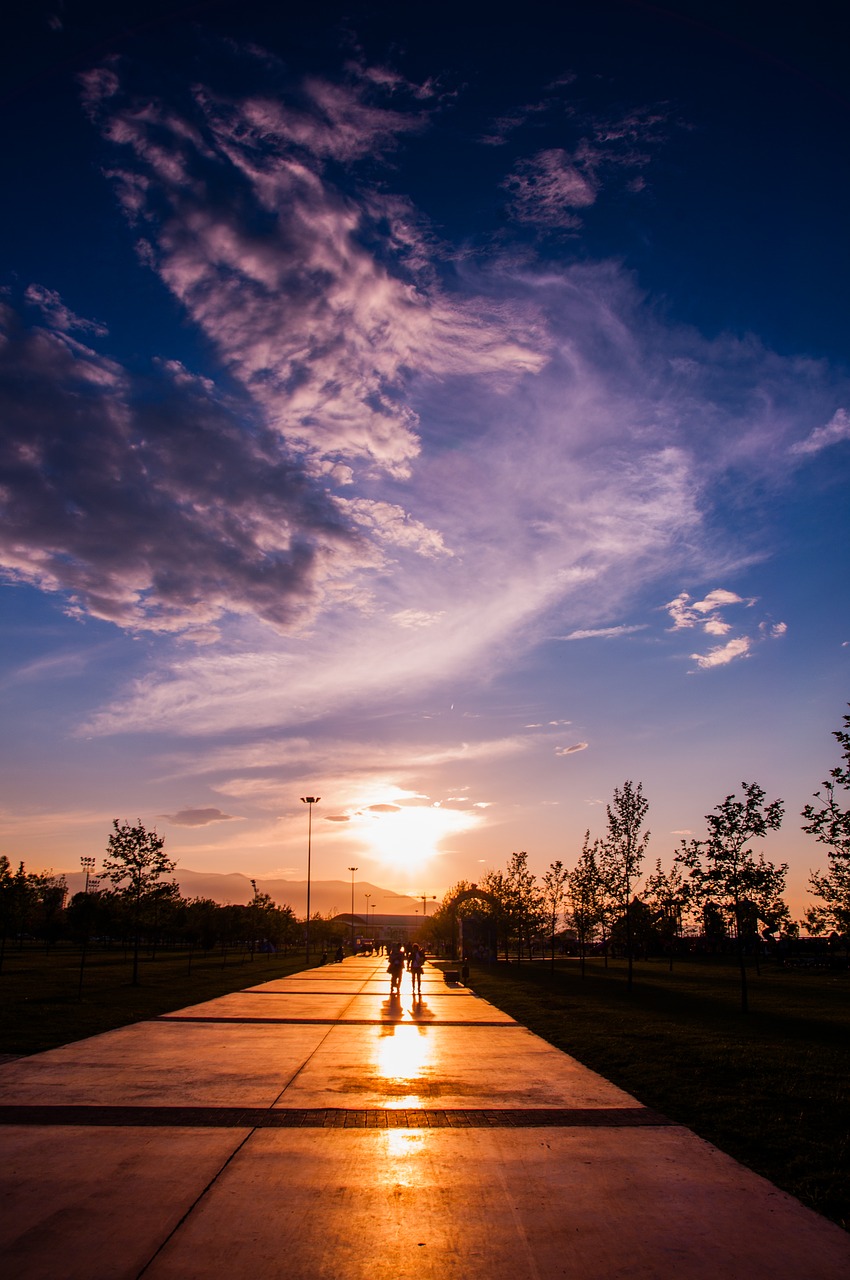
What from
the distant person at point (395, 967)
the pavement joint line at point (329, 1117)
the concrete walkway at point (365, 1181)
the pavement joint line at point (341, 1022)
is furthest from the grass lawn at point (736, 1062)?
the distant person at point (395, 967)

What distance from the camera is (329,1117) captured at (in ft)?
27.4

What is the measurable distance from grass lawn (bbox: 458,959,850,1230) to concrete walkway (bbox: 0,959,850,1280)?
0.51 m

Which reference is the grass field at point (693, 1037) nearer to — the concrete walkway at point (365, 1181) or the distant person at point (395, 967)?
the concrete walkway at point (365, 1181)

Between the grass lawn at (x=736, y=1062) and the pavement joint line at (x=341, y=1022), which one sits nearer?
the grass lawn at (x=736, y=1062)

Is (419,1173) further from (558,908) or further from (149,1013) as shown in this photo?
(558,908)

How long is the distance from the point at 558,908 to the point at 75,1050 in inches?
1525

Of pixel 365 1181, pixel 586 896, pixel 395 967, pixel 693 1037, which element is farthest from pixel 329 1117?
pixel 586 896

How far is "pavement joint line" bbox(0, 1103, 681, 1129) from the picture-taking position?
26.2ft

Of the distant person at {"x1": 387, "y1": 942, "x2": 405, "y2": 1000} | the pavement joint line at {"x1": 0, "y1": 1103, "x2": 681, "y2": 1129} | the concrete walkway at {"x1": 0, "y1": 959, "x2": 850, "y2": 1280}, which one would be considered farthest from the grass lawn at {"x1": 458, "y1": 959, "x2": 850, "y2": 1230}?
the distant person at {"x1": 387, "y1": 942, "x2": 405, "y2": 1000}

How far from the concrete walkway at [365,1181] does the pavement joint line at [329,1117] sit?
1.6 inches

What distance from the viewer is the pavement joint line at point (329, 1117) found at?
26.2 feet

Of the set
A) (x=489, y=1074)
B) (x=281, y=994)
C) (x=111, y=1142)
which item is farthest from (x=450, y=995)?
(x=111, y=1142)

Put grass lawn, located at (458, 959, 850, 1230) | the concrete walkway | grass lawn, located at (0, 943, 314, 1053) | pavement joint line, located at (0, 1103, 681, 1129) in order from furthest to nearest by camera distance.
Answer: grass lawn, located at (0, 943, 314, 1053) → pavement joint line, located at (0, 1103, 681, 1129) → grass lawn, located at (458, 959, 850, 1230) → the concrete walkway

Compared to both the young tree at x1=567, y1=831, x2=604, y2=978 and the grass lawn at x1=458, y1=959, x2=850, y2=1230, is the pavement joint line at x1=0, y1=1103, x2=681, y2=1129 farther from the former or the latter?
the young tree at x1=567, y1=831, x2=604, y2=978
